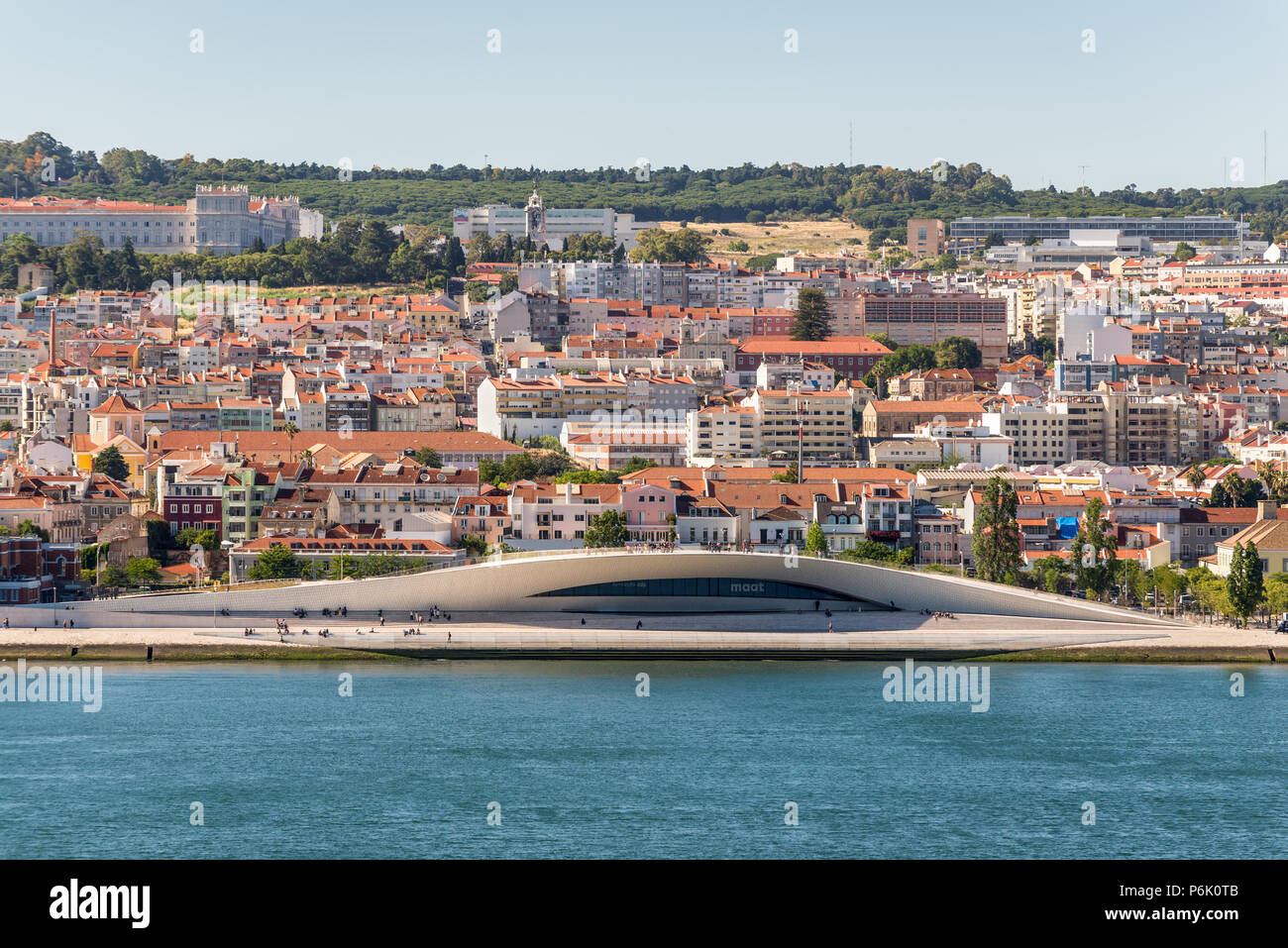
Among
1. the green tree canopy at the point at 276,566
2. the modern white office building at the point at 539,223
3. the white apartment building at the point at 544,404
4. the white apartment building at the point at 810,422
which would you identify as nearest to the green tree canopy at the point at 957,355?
the white apartment building at the point at 544,404

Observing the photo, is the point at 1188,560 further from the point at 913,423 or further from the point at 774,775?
the point at 774,775

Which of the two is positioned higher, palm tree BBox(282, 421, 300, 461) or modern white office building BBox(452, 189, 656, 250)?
modern white office building BBox(452, 189, 656, 250)

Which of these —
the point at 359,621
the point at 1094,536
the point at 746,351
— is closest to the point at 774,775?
the point at 359,621

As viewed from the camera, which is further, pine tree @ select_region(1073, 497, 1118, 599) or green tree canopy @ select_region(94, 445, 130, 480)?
green tree canopy @ select_region(94, 445, 130, 480)

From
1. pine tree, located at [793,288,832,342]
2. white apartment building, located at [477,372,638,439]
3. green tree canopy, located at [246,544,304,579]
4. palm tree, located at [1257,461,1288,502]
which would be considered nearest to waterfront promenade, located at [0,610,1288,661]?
green tree canopy, located at [246,544,304,579]

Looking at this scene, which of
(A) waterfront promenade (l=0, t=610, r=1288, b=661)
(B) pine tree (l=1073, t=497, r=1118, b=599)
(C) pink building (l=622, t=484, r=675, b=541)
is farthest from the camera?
(C) pink building (l=622, t=484, r=675, b=541)

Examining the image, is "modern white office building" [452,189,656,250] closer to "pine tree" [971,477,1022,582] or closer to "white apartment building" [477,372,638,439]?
"white apartment building" [477,372,638,439]
